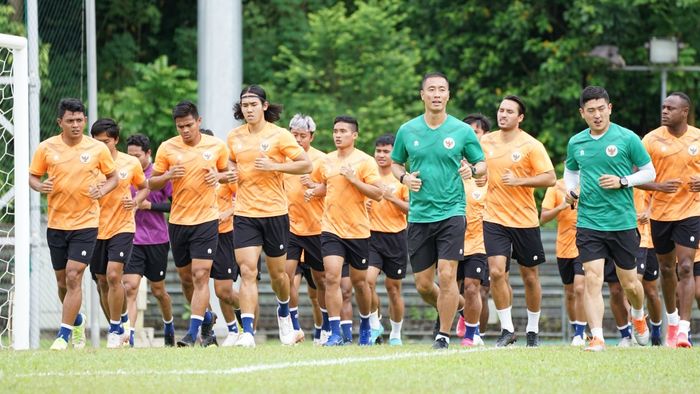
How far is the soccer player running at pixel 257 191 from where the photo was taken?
52.2ft

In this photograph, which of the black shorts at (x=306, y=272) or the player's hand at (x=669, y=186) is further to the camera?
the black shorts at (x=306, y=272)

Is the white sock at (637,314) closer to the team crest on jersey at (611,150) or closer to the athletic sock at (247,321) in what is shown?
the team crest on jersey at (611,150)

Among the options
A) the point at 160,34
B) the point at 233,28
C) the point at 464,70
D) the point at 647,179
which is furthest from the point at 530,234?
the point at 160,34

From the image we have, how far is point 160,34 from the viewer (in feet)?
121

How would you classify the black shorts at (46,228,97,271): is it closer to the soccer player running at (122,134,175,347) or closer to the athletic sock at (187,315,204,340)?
the athletic sock at (187,315,204,340)

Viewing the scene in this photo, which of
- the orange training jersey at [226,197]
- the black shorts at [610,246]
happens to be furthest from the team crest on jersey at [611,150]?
the orange training jersey at [226,197]

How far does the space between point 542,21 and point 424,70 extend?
10.8 feet

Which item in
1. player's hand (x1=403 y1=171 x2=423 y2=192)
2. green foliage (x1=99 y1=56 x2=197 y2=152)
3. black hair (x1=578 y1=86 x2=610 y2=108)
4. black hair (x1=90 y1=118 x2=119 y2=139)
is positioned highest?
green foliage (x1=99 y1=56 x2=197 y2=152)

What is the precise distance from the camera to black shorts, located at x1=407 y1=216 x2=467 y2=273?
1488 centimetres

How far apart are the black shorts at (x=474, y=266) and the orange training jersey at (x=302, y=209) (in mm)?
1895

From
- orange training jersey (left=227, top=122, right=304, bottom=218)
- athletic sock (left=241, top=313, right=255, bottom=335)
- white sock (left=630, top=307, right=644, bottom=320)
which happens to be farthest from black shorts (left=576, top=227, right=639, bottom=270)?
athletic sock (left=241, top=313, right=255, bottom=335)

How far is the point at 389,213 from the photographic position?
1884 centimetres

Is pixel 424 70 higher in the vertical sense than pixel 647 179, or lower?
higher

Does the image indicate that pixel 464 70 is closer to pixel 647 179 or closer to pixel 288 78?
pixel 288 78
